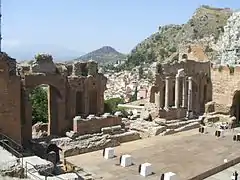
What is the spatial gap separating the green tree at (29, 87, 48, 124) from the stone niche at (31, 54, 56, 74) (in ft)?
44.2

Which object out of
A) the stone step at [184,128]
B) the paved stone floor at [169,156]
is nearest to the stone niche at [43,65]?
the paved stone floor at [169,156]

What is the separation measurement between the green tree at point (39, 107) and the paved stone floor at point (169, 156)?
16.8m

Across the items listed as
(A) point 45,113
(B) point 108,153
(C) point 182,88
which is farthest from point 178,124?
(A) point 45,113

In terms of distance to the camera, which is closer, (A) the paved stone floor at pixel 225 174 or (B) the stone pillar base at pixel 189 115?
(A) the paved stone floor at pixel 225 174

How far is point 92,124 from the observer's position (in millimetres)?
25688

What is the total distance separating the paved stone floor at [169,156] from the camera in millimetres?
18578

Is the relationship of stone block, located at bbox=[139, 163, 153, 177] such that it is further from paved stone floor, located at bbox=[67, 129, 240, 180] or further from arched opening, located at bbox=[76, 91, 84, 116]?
arched opening, located at bbox=[76, 91, 84, 116]

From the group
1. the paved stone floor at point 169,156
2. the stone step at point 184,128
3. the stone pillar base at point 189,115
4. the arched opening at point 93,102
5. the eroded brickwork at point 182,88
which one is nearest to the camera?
the paved stone floor at point 169,156

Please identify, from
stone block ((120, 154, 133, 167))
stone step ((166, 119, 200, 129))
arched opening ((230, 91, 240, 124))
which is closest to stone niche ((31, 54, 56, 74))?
stone block ((120, 154, 133, 167))

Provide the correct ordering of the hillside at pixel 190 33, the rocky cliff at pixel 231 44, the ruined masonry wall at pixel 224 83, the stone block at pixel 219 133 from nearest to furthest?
the stone block at pixel 219 133, the ruined masonry wall at pixel 224 83, the rocky cliff at pixel 231 44, the hillside at pixel 190 33

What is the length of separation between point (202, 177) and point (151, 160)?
318 centimetres

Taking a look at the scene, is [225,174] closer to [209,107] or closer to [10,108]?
[10,108]

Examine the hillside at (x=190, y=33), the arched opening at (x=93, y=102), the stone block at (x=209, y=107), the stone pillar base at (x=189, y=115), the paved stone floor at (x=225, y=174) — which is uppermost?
the hillside at (x=190, y=33)

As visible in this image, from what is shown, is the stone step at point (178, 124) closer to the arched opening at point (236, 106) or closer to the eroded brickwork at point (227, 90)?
the eroded brickwork at point (227, 90)
